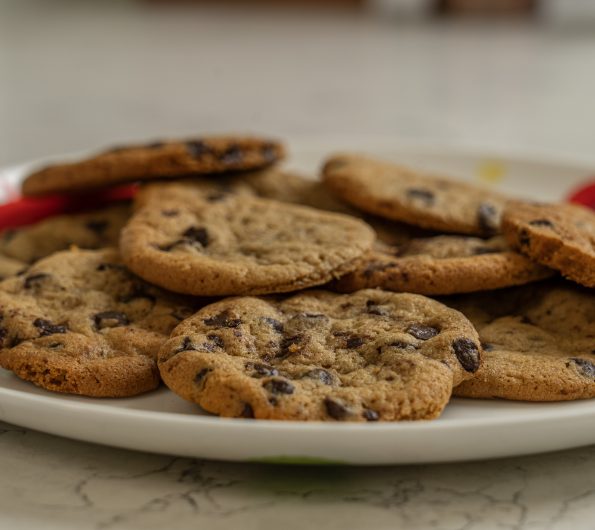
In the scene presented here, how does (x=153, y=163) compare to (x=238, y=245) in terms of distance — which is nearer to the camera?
(x=238, y=245)

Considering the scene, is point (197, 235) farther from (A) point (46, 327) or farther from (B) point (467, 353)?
(B) point (467, 353)

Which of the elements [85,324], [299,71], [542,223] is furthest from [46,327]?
[299,71]

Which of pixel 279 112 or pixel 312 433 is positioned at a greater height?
pixel 312 433

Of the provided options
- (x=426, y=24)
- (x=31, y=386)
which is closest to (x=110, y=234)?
(x=31, y=386)

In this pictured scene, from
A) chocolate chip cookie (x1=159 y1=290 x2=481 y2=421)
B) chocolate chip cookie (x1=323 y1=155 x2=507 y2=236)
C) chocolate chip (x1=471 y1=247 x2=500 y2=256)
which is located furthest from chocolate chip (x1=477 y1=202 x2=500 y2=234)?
chocolate chip cookie (x1=159 y1=290 x2=481 y2=421)

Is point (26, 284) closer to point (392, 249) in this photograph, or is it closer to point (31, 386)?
point (31, 386)

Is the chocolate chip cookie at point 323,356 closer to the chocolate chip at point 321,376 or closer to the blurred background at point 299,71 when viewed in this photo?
the chocolate chip at point 321,376
